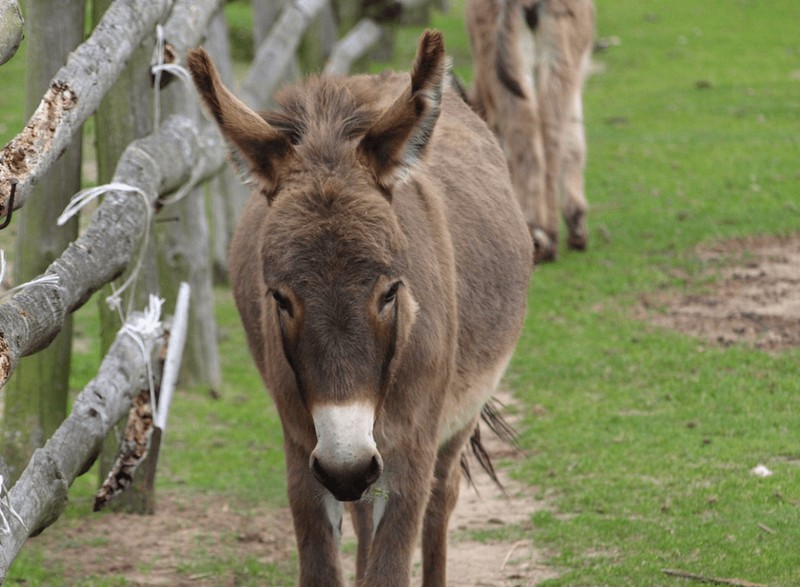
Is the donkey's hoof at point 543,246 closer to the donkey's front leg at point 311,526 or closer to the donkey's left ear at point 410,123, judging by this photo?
the donkey's front leg at point 311,526

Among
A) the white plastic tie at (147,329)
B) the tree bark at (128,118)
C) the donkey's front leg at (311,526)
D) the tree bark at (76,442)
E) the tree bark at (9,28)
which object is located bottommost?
the donkey's front leg at (311,526)

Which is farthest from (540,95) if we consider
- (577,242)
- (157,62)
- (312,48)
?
(157,62)

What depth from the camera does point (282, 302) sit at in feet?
10.7

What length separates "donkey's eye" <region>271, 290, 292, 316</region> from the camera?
3.23 m

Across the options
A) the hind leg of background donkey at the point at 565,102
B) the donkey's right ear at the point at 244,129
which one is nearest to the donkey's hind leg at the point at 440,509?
the donkey's right ear at the point at 244,129

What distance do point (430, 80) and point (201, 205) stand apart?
4150 millimetres

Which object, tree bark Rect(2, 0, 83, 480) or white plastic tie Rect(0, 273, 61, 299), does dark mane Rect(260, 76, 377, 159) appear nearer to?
white plastic tie Rect(0, 273, 61, 299)

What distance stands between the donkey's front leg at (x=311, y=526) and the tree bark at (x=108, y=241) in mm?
885

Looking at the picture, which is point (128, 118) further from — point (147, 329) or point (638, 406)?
point (638, 406)

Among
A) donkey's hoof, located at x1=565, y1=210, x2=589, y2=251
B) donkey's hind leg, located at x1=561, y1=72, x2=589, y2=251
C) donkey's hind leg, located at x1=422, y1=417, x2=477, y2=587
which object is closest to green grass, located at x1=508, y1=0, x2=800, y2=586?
donkey's hoof, located at x1=565, y1=210, x2=589, y2=251

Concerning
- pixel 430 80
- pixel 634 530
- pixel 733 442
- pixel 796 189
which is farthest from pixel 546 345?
pixel 430 80

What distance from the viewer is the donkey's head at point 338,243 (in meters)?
3.12

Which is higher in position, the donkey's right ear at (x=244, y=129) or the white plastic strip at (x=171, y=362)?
the donkey's right ear at (x=244, y=129)

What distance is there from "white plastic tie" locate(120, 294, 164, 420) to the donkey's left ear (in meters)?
1.80
